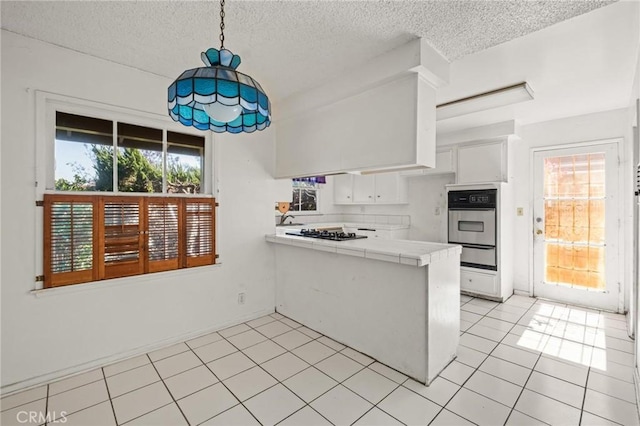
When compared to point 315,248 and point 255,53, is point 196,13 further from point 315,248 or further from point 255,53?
point 315,248

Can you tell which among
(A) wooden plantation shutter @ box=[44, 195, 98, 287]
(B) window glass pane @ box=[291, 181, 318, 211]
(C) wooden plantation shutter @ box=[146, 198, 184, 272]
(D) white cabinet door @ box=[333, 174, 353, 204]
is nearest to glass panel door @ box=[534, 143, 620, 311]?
(D) white cabinet door @ box=[333, 174, 353, 204]

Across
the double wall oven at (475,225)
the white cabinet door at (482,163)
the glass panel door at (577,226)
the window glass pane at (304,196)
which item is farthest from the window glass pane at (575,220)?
the window glass pane at (304,196)

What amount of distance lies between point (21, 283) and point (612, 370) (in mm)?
4653

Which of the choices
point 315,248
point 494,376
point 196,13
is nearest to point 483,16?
point 196,13

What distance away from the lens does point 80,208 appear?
242cm

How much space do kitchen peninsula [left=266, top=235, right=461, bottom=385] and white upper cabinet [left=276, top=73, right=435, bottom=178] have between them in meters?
0.77

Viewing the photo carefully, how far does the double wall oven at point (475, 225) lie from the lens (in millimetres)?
4188

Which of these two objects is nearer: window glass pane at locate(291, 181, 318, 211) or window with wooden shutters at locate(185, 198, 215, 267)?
window with wooden shutters at locate(185, 198, 215, 267)

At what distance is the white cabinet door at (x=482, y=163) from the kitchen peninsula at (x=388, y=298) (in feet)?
7.00

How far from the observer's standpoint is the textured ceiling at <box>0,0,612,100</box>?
1.89 meters

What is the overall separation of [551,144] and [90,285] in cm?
564

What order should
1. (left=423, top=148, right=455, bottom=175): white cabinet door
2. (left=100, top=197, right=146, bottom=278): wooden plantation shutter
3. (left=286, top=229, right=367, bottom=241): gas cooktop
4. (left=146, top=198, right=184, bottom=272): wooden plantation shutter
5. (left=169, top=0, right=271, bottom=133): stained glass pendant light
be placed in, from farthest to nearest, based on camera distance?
1. (left=423, top=148, right=455, bottom=175): white cabinet door
2. (left=286, top=229, right=367, bottom=241): gas cooktop
3. (left=146, top=198, right=184, bottom=272): wooden plantation shutter
4. (left=100, top=197, right=146, bottom=278): wooden plantation shutter
5. (left=169, top=0, right=271, bottom=133): stained glass pendant light

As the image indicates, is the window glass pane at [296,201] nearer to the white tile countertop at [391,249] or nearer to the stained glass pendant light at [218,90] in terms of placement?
the white tile countertop at [391,249]

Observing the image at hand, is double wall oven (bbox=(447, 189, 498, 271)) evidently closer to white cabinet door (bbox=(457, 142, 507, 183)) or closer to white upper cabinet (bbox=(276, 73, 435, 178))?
white cabinet door (bbox=(457, 142, 507, 183))
